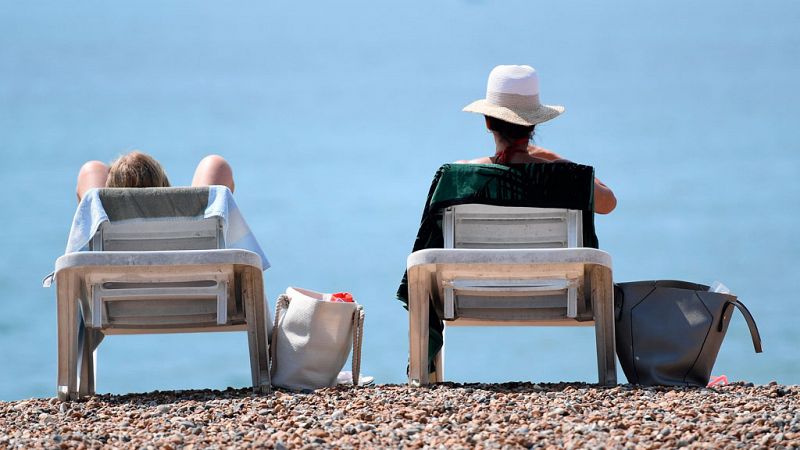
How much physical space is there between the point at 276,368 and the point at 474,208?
1.13 metres

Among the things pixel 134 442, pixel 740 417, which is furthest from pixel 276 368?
pixel 740 417

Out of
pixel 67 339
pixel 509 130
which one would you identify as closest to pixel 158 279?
pixel 67 339

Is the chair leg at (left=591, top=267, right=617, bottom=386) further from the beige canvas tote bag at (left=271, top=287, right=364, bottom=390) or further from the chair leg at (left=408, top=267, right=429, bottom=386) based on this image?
the beige canvas tote bag at (left=271, top=287, right=364, bottom=390)

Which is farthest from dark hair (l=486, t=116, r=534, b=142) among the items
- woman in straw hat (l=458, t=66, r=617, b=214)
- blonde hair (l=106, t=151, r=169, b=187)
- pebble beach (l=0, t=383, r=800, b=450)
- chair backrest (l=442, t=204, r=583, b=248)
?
blonde hair (l=106, t=151, r=169, b=187)

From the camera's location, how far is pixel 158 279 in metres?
7.11

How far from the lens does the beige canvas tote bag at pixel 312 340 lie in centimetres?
727

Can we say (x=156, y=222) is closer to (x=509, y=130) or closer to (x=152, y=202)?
(x=152, y=202)

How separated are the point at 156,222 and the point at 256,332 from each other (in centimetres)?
65

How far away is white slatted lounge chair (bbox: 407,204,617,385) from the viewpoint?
6.96 metres

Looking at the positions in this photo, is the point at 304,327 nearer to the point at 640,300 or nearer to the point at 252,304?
Result: the point at 252,304

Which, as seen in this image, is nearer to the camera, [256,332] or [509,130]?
[256,332]

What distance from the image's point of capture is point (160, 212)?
7.22 meters

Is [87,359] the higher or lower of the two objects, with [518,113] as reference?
lower

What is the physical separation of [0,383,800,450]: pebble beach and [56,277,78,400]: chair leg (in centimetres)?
7
